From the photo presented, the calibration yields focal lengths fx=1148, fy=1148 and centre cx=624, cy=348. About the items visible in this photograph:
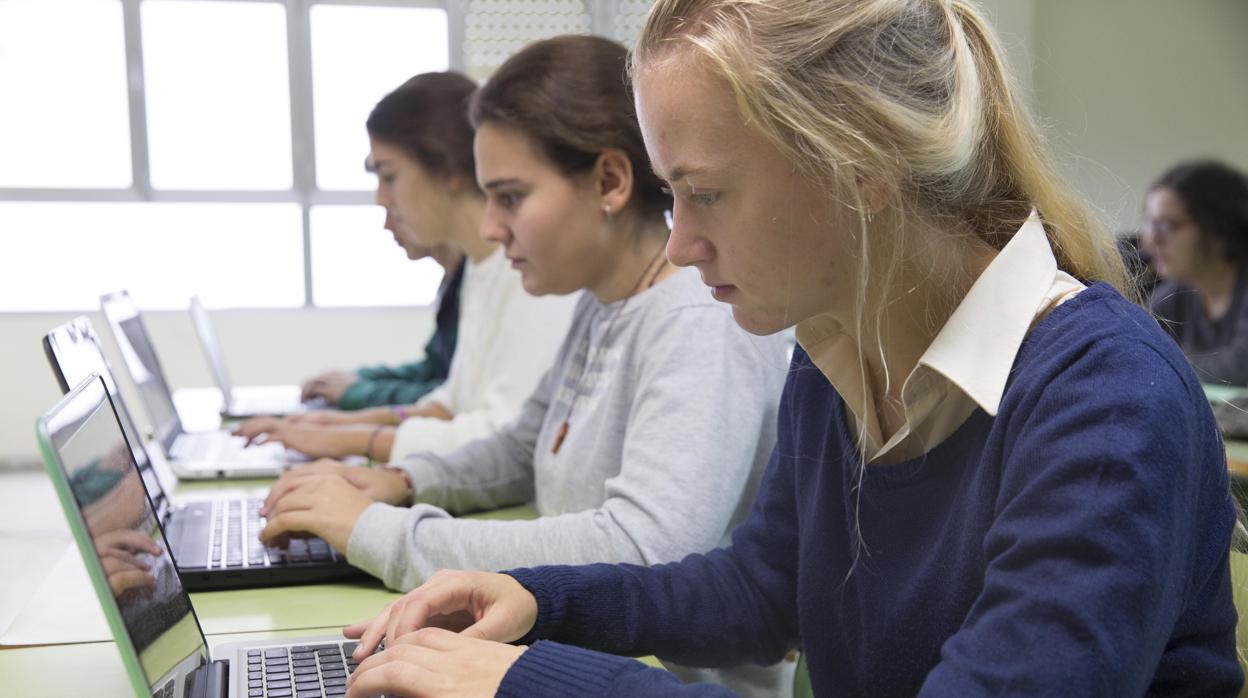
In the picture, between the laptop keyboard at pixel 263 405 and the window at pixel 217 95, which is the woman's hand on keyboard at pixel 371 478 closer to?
the laptop keyboard at pixel 263 405

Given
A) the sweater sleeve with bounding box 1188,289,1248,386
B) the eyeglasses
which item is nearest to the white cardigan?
the sweater sleeve with bounding box 1188,289,1248,386

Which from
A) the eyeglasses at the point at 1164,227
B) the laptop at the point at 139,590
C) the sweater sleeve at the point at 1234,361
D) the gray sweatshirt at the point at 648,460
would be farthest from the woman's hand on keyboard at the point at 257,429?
the eyeglasses at the point at 1164,227

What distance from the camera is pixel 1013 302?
2.48 feet

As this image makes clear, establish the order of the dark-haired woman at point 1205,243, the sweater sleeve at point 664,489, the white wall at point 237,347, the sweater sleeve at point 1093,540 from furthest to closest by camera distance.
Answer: the white wall at point 237,347 → the dark-haired woman at point 1205,243 → the sweater sleeve at point 664,489 → the sweater sleeve at point 1093,540

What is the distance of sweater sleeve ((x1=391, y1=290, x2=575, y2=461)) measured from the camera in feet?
6.21

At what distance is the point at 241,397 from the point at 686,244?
2227mm

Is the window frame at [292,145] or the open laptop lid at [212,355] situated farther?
the window frame at [292,145]

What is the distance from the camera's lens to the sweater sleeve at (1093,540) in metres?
0.58

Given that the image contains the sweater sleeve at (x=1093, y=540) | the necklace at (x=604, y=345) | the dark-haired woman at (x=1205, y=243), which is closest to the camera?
the sweater sleeve at (x=1093, y=540)

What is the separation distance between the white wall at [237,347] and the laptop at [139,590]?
4238 millimetres

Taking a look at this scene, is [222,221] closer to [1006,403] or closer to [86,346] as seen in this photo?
[86,346]

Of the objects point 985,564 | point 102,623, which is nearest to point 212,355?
point 102,623

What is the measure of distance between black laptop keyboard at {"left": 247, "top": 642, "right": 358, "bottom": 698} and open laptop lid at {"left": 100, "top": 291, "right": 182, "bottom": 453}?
111 cm

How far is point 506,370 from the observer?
1.97 m
